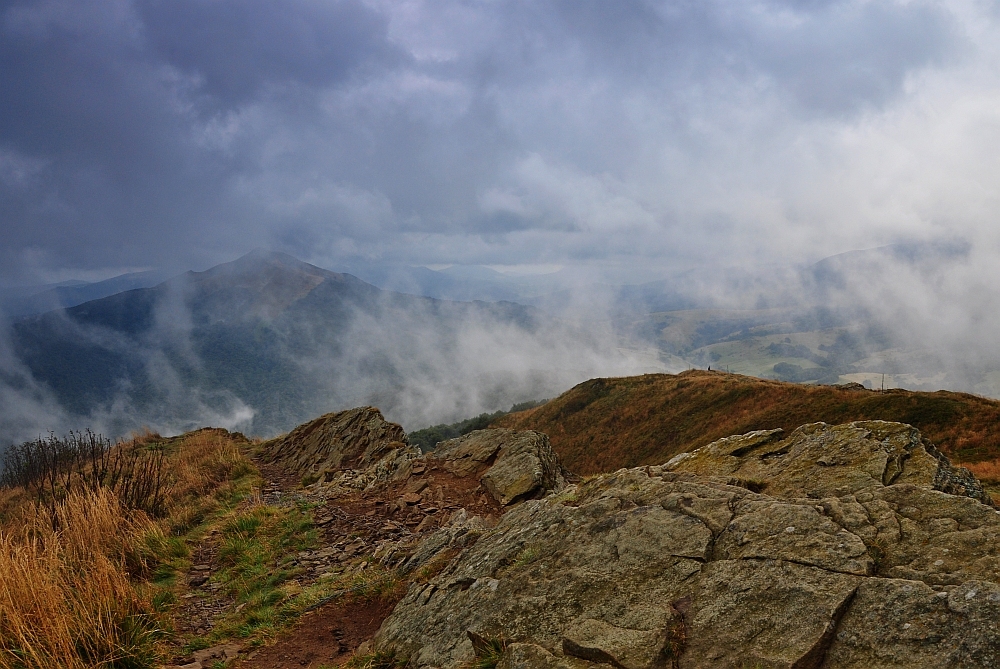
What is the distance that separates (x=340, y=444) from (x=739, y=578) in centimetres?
A: 2597

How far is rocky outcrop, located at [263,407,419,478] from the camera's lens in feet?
83.6

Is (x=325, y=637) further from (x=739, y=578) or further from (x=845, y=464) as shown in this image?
(x=845, y=464)

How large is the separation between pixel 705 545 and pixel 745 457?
602cm

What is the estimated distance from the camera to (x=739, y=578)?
569cm

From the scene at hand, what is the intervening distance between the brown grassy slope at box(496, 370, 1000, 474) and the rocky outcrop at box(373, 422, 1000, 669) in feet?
123

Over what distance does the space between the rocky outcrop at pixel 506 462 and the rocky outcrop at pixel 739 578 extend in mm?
6855

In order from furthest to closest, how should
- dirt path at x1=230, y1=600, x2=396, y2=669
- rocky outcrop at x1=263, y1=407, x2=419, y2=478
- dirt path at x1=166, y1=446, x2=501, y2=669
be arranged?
rocky outcrop at x1=263, y1=407, x2=419, y2=478
dirt path at x1=166, y1=446, x2=501, y2=669
dirt path at x1=230, y1=600, x2=396, y2=669

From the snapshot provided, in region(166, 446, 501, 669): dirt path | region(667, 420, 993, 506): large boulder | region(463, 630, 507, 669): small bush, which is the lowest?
region(166, 446, 501, 669): dirt path

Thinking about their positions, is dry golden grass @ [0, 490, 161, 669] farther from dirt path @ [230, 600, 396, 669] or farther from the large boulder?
the large boulder

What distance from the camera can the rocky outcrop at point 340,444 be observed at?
83.6ft

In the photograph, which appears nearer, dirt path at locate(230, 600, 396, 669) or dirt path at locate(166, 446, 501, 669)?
dirt path at locate(230, 600, 396, 669)

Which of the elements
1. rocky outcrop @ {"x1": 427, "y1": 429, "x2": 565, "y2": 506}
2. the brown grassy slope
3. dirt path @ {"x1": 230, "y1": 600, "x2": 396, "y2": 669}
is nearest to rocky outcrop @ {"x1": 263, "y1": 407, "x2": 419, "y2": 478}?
rocky outcrop @ {"x1": 427, "y1": 429, "x2": 565, "y2": 506}

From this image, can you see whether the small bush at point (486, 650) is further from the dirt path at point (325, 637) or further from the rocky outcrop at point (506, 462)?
the rocky outcrop at point (506, 462)

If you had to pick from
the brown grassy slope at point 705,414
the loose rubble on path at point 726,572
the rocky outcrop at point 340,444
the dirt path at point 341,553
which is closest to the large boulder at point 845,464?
the loose rubble on path at point 726,572
